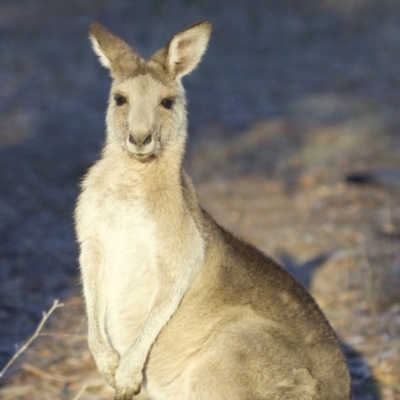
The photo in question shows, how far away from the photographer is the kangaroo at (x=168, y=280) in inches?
156

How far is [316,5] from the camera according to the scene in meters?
19.7

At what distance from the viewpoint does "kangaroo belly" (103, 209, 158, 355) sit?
4.08 m

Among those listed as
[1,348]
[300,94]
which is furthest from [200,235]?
[300,94]

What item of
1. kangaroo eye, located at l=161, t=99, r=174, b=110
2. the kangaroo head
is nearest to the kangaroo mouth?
the kangaroo head

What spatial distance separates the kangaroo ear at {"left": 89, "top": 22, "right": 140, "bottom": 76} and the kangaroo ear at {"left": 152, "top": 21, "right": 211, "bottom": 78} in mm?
142

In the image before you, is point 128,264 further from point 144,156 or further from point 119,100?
point 119,100

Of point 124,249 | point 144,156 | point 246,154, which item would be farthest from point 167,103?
point 246,154

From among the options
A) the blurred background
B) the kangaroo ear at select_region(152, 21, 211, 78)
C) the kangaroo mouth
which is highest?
the kangaroo ear at select_region(152, 21, 211, 78)

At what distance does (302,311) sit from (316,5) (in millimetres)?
16458

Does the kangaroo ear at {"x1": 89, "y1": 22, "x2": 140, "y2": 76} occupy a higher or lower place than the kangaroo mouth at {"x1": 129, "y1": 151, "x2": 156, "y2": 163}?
higher

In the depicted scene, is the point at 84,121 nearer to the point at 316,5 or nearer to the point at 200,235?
the point at 200,235

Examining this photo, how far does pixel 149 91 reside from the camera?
4156mm

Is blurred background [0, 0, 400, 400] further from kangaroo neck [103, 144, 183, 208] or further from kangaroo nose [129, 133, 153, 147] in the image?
kangaroo nose [129, 133, 153, 147]

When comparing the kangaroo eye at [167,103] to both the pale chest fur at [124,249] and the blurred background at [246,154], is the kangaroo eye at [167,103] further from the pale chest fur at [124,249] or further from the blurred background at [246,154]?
the blurred background at [246,154]
